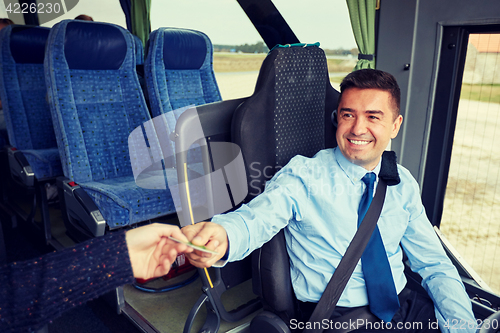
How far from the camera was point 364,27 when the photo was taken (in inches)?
A: 95.5

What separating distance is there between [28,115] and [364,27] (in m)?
2.63

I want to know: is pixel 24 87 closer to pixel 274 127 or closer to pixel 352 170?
pixel 274 127

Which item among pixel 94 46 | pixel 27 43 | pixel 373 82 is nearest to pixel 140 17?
pixel 27 43

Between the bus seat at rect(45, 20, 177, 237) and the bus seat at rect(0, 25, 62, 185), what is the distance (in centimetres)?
58

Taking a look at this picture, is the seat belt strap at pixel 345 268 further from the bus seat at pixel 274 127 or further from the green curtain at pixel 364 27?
the green curtain at pixel 364 27

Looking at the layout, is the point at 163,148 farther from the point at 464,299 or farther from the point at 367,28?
the point at 464,299

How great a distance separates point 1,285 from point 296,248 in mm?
854

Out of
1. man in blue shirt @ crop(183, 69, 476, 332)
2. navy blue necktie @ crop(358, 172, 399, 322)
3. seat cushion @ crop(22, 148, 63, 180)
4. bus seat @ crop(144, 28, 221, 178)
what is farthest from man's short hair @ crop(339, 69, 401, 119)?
seat cushion @ crop(22, 148, 63, 180)

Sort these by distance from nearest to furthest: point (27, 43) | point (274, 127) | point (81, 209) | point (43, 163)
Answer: point (274, 127) → point (81, 209) → point (43, 163) → point (27, 43)

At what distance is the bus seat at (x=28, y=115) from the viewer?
2.58 m

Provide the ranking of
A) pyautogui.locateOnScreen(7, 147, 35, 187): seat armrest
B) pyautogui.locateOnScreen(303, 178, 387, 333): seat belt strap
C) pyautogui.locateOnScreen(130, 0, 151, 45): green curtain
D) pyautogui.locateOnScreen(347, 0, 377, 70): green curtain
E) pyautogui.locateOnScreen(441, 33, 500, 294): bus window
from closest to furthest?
pyautogui.locateOnScreen(303, 178, 387, 333): seat belt strap
pyautogui.locateOnScreen(441, 33, 500, 294): bus window
pyautogui.locateOnScreen(347, 0, 377, 70): green curtain
pyautogui.locateOnScreen(7, 147, 35, 187): seat armrest
pyautogui.locateOnScreen(130, 0, 151, 45): green curtain

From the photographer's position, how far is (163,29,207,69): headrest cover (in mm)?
2783

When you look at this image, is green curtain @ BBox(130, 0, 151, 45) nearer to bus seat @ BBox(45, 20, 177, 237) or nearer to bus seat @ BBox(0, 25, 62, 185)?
bus seat @ BBox(0, 25, 62, 185)

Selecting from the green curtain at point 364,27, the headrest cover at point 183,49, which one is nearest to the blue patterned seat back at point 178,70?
the headrest cover at point 183,49
